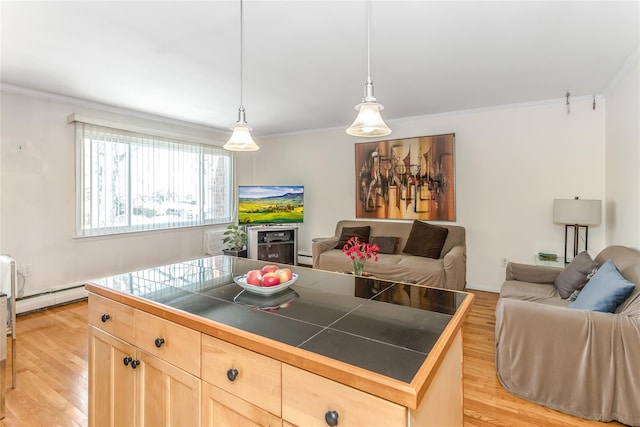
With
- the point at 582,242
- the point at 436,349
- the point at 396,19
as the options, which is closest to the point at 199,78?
the point at 396,19

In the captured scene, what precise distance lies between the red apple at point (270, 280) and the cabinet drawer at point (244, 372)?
364 millimetres

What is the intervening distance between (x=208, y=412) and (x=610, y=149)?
4.38 m

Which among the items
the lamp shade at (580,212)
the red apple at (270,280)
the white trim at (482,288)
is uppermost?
the lamp shade at (580,212)

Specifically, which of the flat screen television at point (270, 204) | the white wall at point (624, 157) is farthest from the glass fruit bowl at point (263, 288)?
the flat screen television at point (270, 204)

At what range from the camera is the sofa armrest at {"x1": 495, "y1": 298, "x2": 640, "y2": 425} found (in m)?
1.79

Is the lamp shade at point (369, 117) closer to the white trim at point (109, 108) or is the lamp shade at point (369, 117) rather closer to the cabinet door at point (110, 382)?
the cabinet door at point (110, 382)

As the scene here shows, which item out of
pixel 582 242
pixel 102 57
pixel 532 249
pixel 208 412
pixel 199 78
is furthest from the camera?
pixel 532 249

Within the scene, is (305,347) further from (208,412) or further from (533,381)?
(533,381)

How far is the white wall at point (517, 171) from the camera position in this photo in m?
3.65

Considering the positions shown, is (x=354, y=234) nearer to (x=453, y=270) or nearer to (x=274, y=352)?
(x=453, y=270)

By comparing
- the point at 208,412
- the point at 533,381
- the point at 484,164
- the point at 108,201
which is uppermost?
the point at 484,164

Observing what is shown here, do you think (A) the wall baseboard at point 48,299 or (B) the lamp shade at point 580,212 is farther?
(A) the wall baseboard at point 48,299

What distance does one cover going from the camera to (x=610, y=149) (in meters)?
3.36

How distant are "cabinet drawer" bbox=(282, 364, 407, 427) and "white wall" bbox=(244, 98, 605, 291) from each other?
13.2ft
